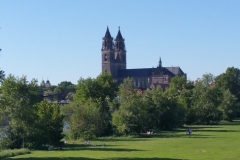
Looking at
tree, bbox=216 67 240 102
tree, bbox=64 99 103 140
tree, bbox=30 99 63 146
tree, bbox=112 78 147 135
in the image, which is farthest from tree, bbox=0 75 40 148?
tree, bbox=216 67 240 102

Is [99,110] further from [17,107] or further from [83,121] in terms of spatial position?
[17,107]

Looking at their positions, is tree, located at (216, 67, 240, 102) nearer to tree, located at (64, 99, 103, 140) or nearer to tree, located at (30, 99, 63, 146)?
tree, located at (64, 99, 103, 140)

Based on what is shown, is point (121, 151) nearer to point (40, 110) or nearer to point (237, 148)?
point (237, 148)

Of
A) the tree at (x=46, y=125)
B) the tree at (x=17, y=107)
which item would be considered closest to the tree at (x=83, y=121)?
the tree at (x=46, y=125)

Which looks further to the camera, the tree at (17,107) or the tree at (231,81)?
the tree at (231,81)

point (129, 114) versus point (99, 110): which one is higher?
point (99, 110)

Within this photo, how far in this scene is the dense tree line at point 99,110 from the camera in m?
57.5

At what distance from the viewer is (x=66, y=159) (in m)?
42.6

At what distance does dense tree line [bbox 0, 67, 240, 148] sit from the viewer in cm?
5747

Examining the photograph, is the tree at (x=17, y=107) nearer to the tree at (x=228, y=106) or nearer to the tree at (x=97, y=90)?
the tree at (x=97, y=90)

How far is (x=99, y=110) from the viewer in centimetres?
8488

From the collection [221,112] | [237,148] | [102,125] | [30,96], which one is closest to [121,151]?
[237,148]

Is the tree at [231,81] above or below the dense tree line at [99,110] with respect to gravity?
above

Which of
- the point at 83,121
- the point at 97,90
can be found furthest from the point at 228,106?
the point at 83,121
